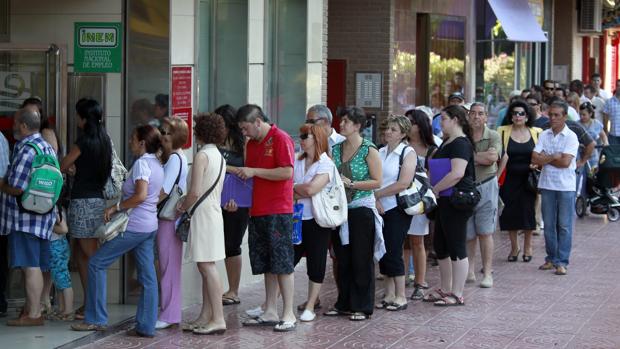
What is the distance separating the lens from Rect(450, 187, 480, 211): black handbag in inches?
468

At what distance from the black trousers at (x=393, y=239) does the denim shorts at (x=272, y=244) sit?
51.0 inches

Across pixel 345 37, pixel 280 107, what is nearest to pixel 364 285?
pixel 280 107

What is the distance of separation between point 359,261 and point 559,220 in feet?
13.0

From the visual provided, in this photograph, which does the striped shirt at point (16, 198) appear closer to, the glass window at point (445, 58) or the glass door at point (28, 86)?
the glass door at point (28, 86)

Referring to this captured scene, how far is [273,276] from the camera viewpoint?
10789mm

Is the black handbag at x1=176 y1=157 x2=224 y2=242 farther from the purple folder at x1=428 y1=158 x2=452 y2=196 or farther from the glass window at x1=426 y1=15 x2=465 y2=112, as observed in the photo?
the glass window at x1=426 y1=15 x2=465 y2=112

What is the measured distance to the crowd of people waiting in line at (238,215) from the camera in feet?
33.4

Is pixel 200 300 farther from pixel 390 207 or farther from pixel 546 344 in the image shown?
pixel 546 344

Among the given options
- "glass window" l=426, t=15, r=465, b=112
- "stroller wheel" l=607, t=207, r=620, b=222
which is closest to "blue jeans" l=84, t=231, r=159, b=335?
"stroller wheel" l=607, t=207, r=620, b=222

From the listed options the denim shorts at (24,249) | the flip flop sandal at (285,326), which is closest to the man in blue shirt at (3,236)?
the denim shorts at (24,249)

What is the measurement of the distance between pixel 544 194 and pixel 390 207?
341cm

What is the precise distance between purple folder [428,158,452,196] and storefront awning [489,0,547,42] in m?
11.2

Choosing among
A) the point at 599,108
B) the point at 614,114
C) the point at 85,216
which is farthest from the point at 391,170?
the point at 599,108

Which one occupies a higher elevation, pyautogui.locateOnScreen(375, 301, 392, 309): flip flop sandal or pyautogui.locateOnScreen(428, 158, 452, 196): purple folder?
pyautogui.locateOnScreen(428, 158, 452, 196): purple folder
